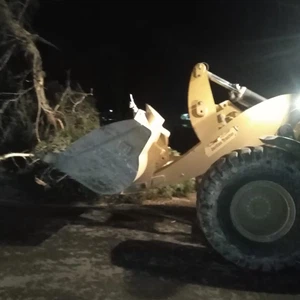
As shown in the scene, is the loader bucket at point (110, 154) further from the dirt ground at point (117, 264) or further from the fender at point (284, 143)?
the fender at point (284, 143)

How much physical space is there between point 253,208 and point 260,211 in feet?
0.27

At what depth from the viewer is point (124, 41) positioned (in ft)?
68.1

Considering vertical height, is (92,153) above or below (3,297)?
above

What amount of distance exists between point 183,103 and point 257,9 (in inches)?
265

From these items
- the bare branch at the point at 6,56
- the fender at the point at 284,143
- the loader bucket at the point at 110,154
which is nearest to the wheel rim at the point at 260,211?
the fender at the point at 284,143

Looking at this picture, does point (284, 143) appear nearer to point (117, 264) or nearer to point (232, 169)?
point (232, 169)

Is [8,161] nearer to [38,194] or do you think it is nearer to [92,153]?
[38,194]

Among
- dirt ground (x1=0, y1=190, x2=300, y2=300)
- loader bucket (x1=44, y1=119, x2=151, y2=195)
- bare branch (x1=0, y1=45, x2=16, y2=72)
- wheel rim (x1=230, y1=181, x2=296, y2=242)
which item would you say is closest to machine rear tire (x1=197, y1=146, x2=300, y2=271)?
wheel rim (x1=230, y1=181, x2=296, y2=242)

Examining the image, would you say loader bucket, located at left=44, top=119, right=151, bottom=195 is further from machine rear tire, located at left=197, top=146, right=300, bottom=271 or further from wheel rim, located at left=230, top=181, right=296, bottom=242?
wheel rim, located at left=230, top=181, right=296, bottom=242

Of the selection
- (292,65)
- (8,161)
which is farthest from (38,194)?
(292,65)

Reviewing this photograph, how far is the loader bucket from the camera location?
6652mm

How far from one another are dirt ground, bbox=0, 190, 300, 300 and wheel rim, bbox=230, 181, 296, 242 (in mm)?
413

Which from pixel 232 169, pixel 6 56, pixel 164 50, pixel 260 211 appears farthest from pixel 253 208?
pixel 164 50

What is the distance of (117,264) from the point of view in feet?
20.8
